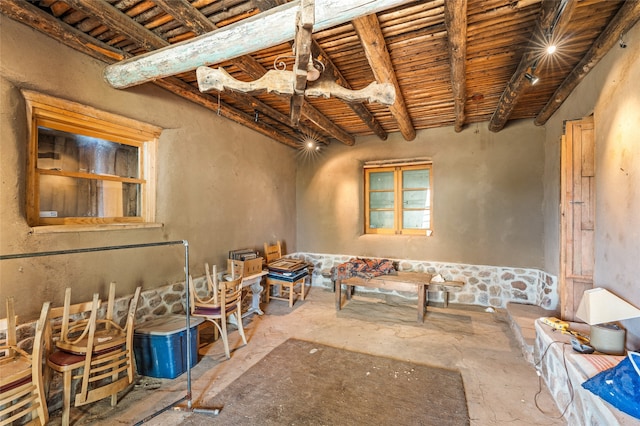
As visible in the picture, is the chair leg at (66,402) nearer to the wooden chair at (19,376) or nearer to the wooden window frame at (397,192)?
the wooden chair at (19,376)

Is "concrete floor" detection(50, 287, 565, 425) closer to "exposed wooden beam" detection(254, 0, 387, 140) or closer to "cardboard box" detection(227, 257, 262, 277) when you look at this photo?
"cardboard box" detection(227, 257, 262, 277)

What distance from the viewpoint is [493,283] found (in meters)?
4.53

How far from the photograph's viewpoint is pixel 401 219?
5273mm

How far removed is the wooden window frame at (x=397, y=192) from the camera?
16.6 ft

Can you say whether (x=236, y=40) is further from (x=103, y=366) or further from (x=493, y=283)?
(x=493, y=283)

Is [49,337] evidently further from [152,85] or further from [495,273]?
[495,273]

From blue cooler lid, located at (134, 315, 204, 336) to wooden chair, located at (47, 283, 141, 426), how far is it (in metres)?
0.22

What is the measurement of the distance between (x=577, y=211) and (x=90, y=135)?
502cm

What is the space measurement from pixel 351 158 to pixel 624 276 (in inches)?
164

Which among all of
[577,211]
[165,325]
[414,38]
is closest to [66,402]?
[165,325]

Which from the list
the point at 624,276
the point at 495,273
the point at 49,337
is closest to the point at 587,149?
the point at 624,276

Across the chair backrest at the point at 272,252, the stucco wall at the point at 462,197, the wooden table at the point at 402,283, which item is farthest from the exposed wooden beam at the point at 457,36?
the chair backrest at the point at 272,252

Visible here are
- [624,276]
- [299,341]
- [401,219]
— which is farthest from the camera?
[401,219]

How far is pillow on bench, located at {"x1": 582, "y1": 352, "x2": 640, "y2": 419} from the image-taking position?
1.42 m
